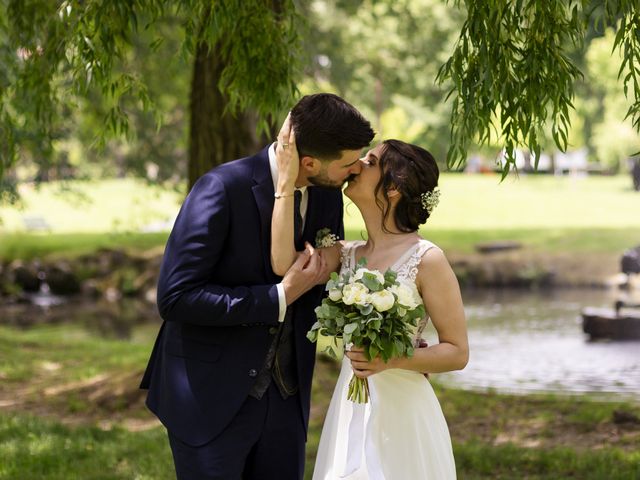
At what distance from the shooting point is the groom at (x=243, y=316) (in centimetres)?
341

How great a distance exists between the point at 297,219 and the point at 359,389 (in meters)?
0.68

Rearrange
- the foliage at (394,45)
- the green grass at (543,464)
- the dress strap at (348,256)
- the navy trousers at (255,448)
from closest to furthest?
the navy trousers at (255,448), the dress strap at (348,256), the green grass at (543,464), the foliage at (394,45)

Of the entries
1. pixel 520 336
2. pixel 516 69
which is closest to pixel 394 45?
A: pixel 520 336

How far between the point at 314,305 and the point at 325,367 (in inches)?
239

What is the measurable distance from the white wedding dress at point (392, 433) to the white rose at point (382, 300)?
0.31 m

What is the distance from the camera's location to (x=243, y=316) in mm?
3430

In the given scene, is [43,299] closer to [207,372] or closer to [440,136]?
[440,136]

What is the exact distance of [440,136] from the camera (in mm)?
22109

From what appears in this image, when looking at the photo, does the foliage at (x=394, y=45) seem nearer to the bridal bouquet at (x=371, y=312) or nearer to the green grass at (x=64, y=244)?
the green grass at (x=64, y=244)

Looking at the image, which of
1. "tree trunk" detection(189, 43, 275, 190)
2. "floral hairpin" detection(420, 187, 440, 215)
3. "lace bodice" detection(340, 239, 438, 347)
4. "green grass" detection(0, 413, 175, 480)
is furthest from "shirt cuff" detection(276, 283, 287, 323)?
"tree trunk" detection(189, 43, 275, 190)

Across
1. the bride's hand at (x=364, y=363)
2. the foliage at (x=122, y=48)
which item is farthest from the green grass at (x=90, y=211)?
the bride's hand at (x=364, y=363)

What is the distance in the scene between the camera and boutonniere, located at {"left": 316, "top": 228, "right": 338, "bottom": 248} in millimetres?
3750

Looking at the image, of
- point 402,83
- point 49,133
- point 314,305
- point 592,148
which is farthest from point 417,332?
point 592,148

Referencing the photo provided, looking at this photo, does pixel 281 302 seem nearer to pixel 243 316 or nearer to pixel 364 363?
pixel 243 316
